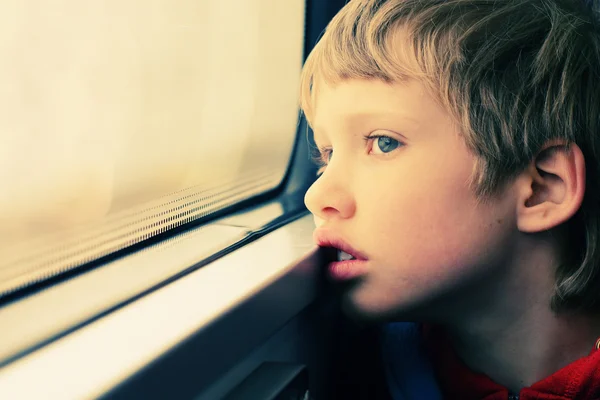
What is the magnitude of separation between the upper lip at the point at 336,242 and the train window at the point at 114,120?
0.18m

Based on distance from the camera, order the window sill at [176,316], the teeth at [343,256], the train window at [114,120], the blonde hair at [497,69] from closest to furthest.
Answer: the window sill at [176,316], the train window at [114,120], the blonde hair at [497,69], the teeth at [343,256]

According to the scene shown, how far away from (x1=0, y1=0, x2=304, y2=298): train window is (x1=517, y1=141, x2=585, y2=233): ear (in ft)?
1.45

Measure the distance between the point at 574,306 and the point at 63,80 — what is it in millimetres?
719

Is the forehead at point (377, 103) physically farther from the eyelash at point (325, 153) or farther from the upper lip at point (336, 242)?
the upper lip at point (336, 242)

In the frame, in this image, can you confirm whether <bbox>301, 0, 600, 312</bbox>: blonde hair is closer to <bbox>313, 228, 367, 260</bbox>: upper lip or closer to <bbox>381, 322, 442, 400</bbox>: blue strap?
<bbox>313, 228, 367, 260</bbox>: upper lip

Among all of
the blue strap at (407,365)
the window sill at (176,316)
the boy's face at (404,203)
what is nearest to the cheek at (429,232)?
the boy's face at (404,203)

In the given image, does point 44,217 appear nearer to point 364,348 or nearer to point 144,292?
point 144,292

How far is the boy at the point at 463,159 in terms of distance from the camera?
0.72m

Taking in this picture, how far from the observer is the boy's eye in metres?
0.75

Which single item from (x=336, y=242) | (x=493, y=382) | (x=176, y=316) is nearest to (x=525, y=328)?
(x=493, y=382)

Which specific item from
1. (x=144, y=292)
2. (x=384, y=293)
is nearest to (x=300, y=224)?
(x=384, y=293)

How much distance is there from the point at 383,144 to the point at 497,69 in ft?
0.54

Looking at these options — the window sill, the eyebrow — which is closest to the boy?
the eyebrow

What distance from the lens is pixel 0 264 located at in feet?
1.77
